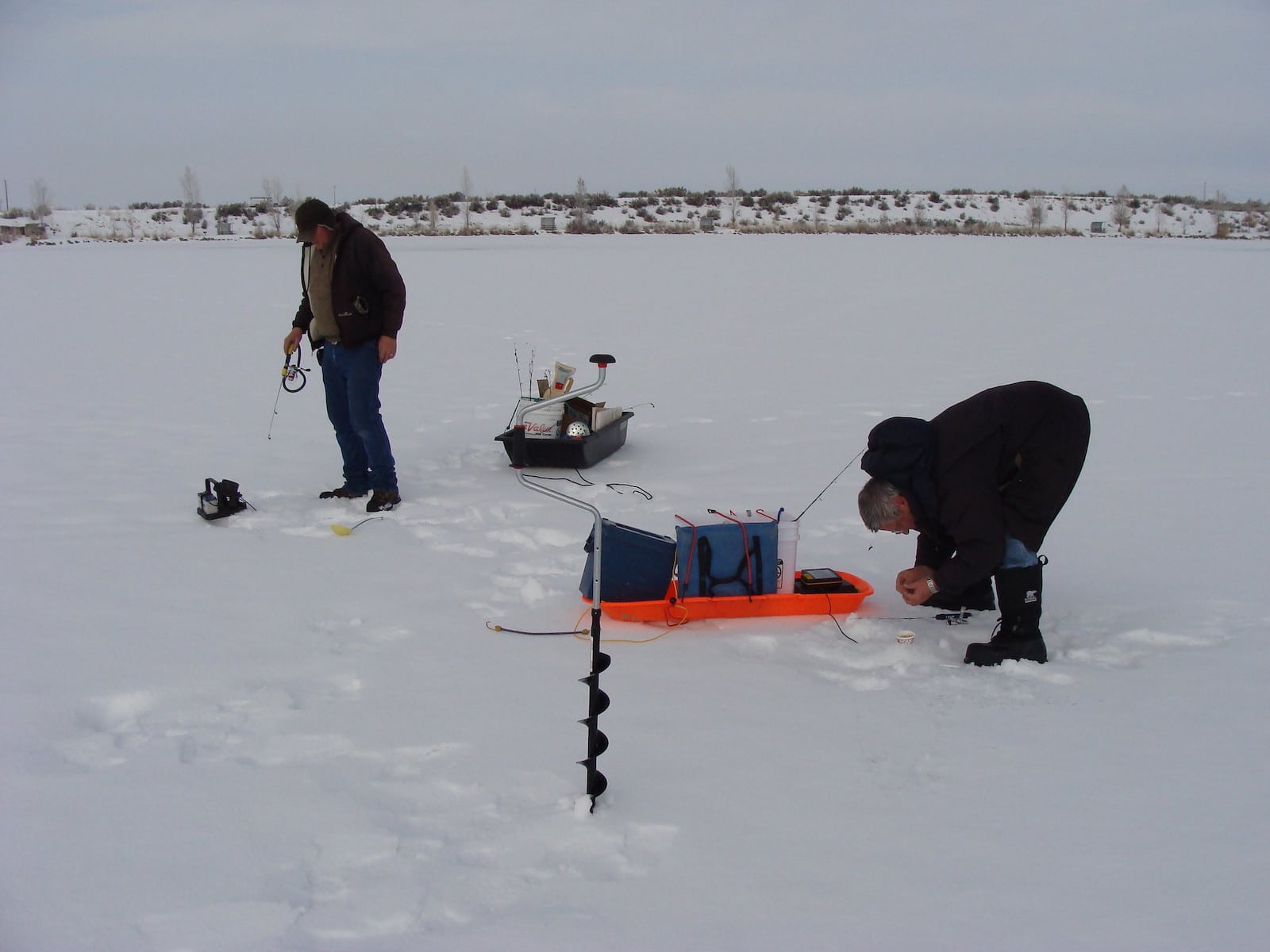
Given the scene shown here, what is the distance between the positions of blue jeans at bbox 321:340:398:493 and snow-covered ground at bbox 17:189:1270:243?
27778mm

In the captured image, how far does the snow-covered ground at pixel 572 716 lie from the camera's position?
7.32 feet

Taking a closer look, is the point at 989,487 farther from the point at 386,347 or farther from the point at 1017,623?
the point at 386,347

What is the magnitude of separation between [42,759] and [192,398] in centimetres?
595

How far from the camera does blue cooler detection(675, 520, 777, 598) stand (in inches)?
154

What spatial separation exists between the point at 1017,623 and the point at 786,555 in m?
0.97

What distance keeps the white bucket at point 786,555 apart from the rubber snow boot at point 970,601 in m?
0.54

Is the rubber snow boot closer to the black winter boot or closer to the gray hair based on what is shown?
the black winter boot

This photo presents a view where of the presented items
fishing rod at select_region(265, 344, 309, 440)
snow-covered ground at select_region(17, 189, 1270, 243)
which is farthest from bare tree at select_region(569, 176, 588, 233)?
fishing rod at select_region(265, 344, 309, 440)

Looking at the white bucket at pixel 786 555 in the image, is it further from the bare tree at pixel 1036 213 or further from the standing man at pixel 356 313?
the bare tree at pixel 1036 213

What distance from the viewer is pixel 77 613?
386cm

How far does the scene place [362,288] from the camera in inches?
204

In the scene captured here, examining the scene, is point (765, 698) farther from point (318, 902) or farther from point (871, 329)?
point (871, 329)

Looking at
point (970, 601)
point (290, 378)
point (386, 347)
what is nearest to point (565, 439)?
point (386, 347)

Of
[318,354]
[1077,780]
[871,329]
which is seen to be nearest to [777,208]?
[871,329]
